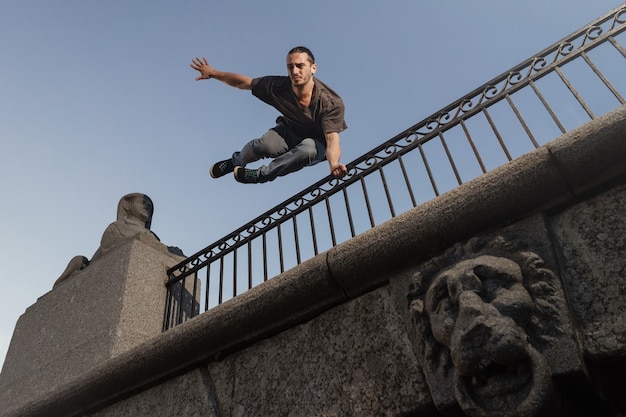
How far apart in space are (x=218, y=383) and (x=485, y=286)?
5.33ft

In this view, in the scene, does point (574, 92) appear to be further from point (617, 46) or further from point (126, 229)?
point (126, 229)

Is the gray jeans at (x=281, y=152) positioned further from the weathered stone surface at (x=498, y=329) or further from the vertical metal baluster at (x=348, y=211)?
the weathered stone surface at (x=498, y=329)

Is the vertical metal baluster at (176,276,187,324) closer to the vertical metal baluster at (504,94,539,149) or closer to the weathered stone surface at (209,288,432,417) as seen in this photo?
the weathered stone surface at (209,288,432,417)

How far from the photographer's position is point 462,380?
6.10 feet

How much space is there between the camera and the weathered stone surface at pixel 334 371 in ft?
7.13

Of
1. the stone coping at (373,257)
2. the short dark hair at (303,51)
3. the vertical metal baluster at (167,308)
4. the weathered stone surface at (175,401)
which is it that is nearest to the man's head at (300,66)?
the short dark hair at (303,51)

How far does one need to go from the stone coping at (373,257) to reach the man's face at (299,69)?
2.48 metres

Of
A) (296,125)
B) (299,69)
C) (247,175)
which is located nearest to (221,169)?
(247,175)

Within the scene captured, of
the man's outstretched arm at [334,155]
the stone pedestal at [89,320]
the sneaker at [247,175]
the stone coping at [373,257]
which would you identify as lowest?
the stone coping at [373,257]

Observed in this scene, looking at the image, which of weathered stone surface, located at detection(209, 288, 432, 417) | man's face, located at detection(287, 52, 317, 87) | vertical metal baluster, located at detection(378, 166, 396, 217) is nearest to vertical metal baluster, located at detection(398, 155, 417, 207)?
vertical metal baluster, located at detection(378, 166, 396, 217)

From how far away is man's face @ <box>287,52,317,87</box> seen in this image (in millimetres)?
4633

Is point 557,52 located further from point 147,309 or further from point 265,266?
point 147,309

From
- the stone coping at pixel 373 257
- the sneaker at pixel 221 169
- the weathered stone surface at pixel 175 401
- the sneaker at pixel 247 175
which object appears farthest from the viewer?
the sneaker at pixel 221 169

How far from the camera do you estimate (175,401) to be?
2.89 m
